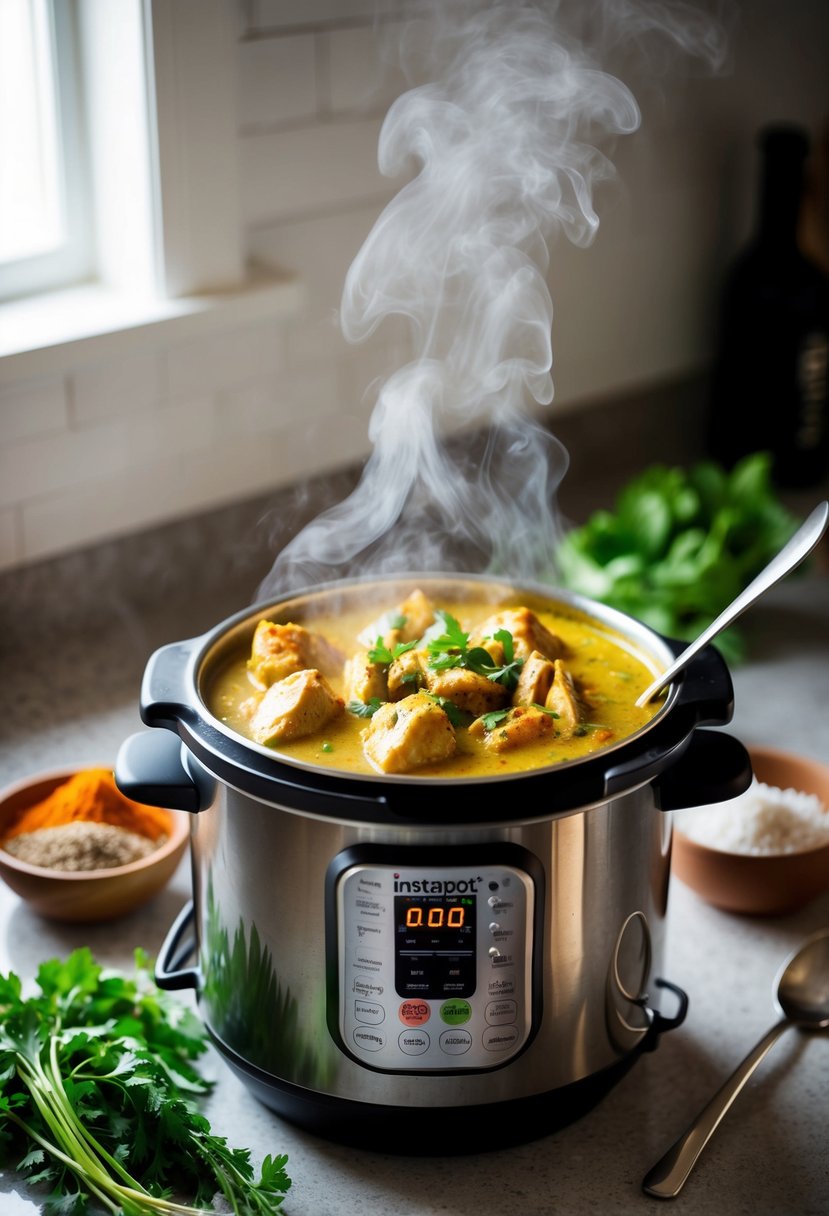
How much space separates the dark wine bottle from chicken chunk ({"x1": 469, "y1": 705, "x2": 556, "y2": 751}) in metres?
1.52

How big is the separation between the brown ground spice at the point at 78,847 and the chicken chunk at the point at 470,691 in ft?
1.45

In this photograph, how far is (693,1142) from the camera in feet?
3.85

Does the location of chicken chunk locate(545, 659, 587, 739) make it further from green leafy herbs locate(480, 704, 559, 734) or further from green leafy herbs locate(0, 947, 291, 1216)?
green leafy herbs locate(0, 947, 291, 1216)

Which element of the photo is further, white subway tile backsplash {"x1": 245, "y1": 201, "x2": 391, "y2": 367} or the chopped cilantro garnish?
white subway tile backsplash {"x1": 245, "y1": 201, "x2": 391, "y2": 367}

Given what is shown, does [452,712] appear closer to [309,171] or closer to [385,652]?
[385,652]

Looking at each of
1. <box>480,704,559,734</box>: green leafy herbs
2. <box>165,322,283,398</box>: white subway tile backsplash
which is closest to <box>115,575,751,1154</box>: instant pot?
<box>480,704,559,734</box>: green leafy herbs

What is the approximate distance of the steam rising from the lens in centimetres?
194

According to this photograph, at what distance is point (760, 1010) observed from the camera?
4.51ft

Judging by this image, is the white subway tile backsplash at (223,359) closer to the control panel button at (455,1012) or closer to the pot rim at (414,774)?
the pot rim at (414,774)

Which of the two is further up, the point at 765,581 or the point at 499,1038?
the point at 765,581

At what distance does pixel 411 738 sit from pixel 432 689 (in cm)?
12

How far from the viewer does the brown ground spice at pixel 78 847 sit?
1.41 meters

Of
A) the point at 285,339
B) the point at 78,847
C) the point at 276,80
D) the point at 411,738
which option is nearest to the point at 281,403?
the point at 285,339

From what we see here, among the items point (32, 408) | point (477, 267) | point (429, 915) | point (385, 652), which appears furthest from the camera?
point (477, 267)
